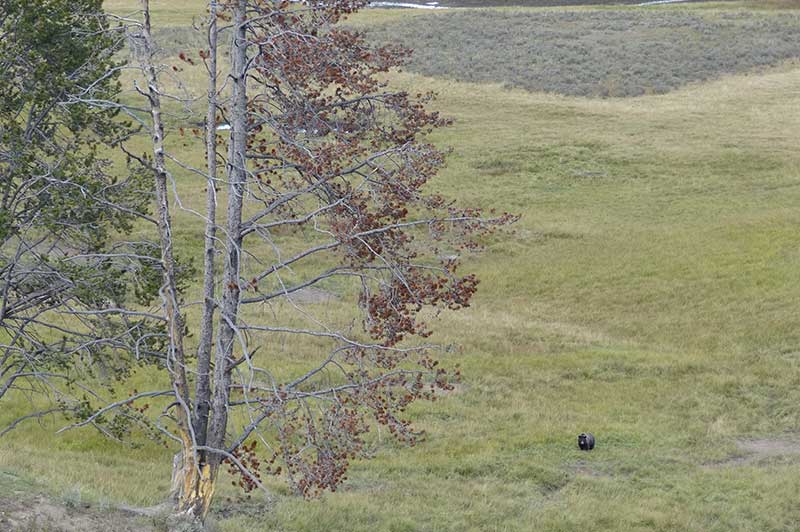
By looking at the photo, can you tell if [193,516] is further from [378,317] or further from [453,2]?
[453,2]

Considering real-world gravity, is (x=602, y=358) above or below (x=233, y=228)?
below

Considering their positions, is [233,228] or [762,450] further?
[762,450]

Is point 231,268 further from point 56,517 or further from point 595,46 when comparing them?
point 595,46

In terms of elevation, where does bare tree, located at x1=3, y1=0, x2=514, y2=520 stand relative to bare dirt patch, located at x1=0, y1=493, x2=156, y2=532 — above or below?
above

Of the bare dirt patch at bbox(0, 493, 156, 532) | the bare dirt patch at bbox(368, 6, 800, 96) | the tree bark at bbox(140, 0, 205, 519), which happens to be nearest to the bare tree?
the tree bark at bbox(140, 0, 205, 519)

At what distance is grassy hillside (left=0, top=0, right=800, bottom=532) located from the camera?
14.9m

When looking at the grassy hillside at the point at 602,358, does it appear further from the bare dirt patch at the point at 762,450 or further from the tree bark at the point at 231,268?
the tree bark at the point at 231,268

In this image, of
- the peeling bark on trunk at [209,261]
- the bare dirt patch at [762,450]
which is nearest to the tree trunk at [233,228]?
the peeling bark on trunk at [209,261]

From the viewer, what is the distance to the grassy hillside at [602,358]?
14.9m

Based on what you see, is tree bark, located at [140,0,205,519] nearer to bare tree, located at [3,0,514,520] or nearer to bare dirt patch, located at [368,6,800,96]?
bare tree, located at [3,0,514,520]

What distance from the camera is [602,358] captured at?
949 inches

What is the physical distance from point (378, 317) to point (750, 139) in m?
40.2

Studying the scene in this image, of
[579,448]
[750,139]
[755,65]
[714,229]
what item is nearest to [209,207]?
[579,448]

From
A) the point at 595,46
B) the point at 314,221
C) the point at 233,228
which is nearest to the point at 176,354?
the point at 233,228
